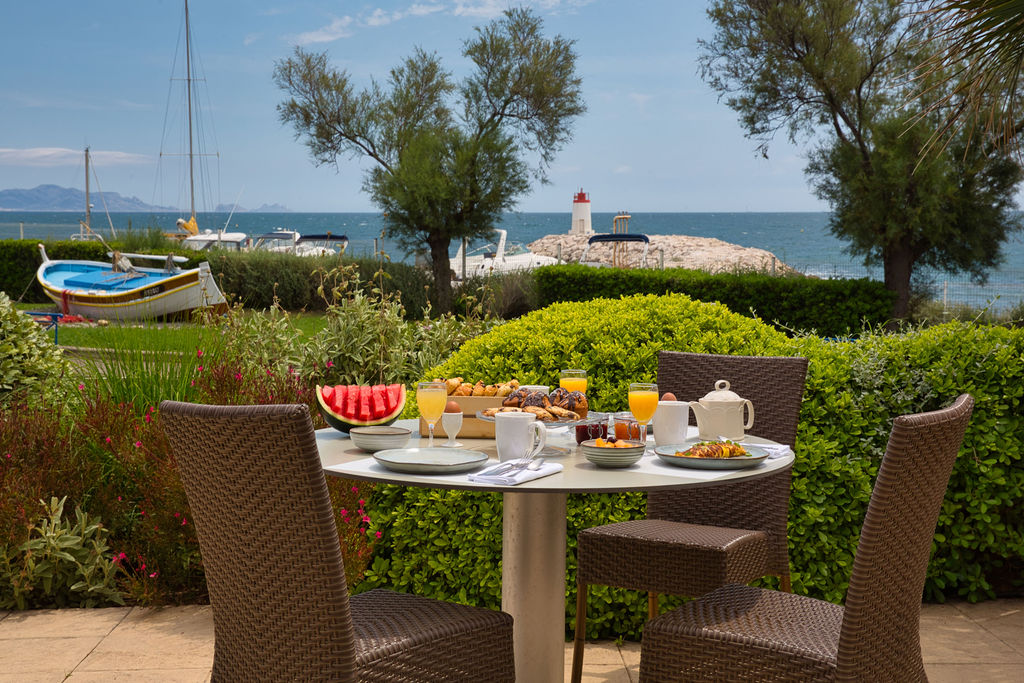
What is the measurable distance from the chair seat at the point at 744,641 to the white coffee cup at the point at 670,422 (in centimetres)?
43

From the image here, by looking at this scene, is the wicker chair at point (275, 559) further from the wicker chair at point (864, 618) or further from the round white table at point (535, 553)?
the wicker chair at point (864, 618)

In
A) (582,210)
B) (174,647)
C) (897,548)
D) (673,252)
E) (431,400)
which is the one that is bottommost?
(174,647)

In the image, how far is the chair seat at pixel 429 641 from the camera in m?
1.83

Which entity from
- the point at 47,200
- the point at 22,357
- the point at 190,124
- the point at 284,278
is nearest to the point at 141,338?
the point at 22,357

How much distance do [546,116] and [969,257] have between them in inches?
358

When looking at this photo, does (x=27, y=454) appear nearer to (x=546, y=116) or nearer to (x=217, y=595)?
(x=217, y=595)

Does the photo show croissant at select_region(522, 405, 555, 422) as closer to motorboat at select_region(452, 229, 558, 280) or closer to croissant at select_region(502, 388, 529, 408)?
croissant at select_region(502, 388, 529, 408)

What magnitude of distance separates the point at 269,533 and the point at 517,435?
2.18 feet

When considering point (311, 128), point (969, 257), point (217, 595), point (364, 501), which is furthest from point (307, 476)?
point (311, 128)

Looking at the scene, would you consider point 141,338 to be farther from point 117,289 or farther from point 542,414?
point 117,289

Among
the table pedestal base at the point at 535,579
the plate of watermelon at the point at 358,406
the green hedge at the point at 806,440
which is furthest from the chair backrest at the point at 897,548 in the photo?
the green hedge at the point at 806,440

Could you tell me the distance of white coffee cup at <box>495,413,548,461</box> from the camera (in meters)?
2.11

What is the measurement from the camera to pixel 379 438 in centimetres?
227

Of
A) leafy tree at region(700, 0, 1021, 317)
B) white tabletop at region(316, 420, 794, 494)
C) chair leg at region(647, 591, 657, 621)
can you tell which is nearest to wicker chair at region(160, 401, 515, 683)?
white tabletop at region(316, 420, 794, 494)
